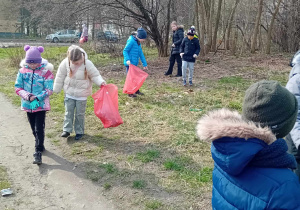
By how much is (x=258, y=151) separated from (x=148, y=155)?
3149 mm

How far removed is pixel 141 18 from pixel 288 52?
7876mm

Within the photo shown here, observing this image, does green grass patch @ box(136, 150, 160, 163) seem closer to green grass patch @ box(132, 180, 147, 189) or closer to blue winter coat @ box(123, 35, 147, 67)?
green grass patch @ box(132, 180, 147, 189)

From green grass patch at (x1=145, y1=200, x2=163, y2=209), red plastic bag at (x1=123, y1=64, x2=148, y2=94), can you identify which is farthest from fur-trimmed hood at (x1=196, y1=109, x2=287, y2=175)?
red plastic bag at (x1=123, y1=64, x2=148, y2=94)

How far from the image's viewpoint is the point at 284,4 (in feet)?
52.5

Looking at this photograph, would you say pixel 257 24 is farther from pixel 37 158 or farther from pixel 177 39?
pixel 37 158

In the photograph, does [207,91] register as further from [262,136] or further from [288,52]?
[288,52]

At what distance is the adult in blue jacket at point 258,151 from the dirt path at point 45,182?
6.90 ft

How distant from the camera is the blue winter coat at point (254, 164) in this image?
5.20 feet

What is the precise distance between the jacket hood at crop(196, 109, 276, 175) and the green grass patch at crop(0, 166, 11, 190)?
306 cm

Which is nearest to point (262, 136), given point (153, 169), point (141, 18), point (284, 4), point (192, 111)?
point (153, 169)

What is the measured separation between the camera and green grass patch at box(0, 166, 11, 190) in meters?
3.94

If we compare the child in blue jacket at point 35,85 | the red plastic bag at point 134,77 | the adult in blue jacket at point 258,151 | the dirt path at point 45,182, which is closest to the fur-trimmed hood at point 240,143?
the adult in blue jacket at point 258,151

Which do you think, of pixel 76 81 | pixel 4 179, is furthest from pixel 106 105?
pixel 4 179

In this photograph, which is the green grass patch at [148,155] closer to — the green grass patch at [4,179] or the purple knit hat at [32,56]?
the green grass patch at [4,179]
